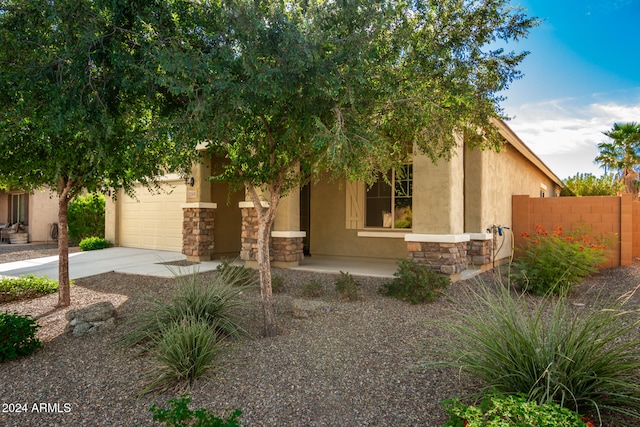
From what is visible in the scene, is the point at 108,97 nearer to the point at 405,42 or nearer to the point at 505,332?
the point at 405,42

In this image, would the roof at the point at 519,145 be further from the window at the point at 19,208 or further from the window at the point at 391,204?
the window at the point at 19,208

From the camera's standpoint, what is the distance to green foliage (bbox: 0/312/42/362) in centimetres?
416

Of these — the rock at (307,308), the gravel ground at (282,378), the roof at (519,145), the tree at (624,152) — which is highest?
the tree at (624,152)

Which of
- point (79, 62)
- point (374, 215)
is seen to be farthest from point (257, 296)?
point (374, 215)

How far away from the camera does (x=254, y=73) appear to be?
3.47 m

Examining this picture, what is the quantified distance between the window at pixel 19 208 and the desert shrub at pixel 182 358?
740 inches

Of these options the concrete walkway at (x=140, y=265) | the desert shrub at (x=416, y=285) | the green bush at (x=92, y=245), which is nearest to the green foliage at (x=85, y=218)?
the green bush at (x=92, y=245)

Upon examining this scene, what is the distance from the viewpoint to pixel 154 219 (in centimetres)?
1274

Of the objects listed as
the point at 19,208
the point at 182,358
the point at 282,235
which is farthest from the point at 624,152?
the point at 19,208

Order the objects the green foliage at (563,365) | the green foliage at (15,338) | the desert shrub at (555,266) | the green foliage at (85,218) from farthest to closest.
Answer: the green foliage at (85,218)
the desert shrub at (555,266)
the green foliage at (15,338)
the green foliage at (563,365)

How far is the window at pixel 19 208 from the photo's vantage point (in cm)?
1842

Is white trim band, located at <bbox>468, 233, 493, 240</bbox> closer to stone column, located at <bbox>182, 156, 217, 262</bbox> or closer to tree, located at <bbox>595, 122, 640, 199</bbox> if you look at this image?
stone column, located at <bbox>182, 156, 217, 262</bbox>

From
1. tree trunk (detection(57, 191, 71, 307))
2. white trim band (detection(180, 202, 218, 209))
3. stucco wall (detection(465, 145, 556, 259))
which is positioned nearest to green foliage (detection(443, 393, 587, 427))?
stucco wall (detection(465, 145, 556, 259))

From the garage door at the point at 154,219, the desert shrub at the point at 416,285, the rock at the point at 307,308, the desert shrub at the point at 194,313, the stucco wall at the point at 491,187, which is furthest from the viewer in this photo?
the garage door at the point at 154,219
